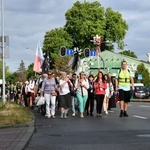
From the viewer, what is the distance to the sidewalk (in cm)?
940

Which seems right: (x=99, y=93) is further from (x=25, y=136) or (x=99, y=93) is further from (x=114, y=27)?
(x=114, y=27)

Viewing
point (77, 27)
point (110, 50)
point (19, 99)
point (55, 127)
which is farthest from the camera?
point (110, 50)

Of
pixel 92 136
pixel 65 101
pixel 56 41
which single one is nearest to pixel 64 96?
pixel 65 101

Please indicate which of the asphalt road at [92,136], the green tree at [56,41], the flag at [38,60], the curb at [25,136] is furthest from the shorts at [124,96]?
the green tree at [56,41]

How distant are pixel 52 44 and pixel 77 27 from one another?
5409 mm

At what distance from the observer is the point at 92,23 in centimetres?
7825

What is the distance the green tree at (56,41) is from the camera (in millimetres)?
78500

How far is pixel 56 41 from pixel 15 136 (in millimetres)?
68424

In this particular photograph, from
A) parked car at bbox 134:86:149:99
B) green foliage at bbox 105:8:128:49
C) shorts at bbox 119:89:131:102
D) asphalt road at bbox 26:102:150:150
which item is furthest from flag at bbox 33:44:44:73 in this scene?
green foliage at bbox 105:8:128:49

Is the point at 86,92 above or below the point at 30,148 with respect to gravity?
above

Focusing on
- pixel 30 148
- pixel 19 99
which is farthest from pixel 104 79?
pixel 19 99

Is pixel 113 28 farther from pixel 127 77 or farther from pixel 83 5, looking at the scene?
pixel 127 77

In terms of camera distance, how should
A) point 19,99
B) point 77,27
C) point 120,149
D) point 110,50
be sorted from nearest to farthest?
1. point 120,149
2. point 19,99
3. point 77,27
4. point 110,50

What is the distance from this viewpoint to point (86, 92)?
18328 mm
